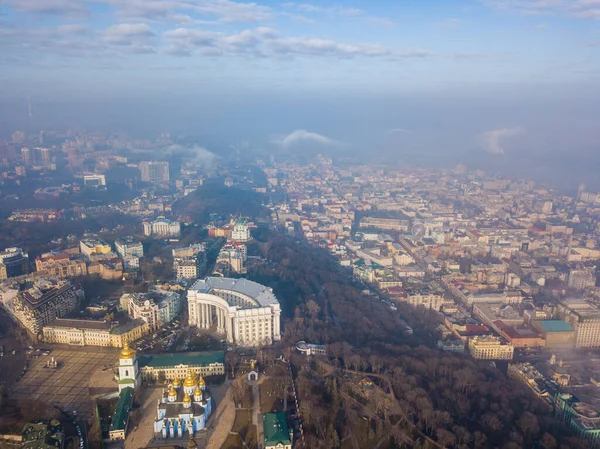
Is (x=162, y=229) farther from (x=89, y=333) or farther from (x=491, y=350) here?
(x=491, y=350)

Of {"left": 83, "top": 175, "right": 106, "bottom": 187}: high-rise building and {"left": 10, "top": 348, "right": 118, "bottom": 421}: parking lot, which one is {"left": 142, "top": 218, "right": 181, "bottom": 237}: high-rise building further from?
{"left": 83, "top": 175, "right": 106, "bottom": 187}: high-rise building

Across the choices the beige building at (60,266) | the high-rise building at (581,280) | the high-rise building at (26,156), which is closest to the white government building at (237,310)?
the beige building at (60,266)

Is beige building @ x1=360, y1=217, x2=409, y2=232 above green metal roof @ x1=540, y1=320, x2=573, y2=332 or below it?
above

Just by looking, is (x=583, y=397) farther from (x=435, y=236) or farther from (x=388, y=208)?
(x=388, y=208)

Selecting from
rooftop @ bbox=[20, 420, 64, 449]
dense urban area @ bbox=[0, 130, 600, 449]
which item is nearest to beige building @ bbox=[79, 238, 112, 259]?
dense urban area @ bbox=[0, 130, 600, 449]

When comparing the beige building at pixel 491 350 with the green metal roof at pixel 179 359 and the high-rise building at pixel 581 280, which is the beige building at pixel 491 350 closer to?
the high-rise building at pixel 581 280

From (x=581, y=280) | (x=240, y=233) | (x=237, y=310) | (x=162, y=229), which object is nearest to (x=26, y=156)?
(x=162, y=229)

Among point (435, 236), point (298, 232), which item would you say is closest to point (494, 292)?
point (435, 236)
